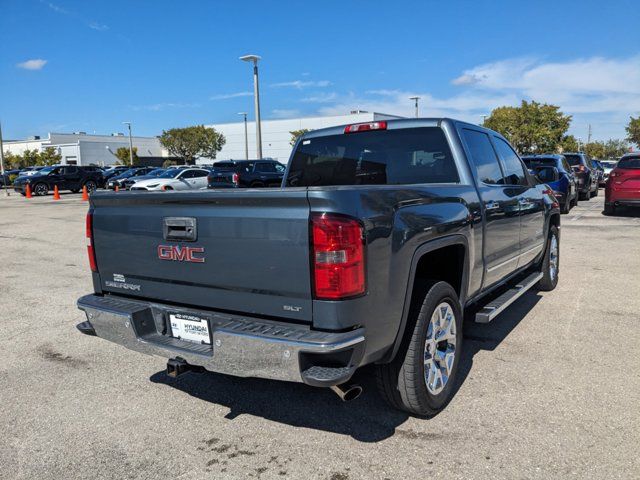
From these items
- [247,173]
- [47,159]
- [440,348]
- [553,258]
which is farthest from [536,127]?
[47,159]

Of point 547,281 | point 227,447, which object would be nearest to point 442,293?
point 227,447

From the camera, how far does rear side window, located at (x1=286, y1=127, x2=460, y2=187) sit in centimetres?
423

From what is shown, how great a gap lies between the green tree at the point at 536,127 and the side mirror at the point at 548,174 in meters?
42.4

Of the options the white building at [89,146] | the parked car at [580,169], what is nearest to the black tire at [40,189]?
the parked car at [580,169]

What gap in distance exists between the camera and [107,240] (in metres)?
3.57

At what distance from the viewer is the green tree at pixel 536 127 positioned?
148 ft

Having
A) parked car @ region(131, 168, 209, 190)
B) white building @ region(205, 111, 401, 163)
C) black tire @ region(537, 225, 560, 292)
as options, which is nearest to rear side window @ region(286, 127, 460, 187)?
black tire @ region(537, 225, 560, 292)

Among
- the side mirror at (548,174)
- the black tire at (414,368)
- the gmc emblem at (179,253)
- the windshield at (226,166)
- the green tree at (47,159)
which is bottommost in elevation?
the black tire at (414,368)

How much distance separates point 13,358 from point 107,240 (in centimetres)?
193

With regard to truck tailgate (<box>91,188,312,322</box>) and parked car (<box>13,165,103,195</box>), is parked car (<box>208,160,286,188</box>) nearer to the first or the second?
parked car (<box>13,165,103,195</box>)

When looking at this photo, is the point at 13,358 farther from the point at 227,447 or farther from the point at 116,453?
the point at 227,447

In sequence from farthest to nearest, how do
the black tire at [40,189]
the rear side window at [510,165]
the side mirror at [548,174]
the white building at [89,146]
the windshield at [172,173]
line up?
the white building at [89,146] < the black tire at [40,189] < the windshield at [172,173] < the side mirror at [548,174] < the rear side window at [510,165]

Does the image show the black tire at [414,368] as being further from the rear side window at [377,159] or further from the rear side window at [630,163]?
the rear side window at [630,163]

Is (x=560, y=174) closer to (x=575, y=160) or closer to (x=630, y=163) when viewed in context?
(x=630, y=163)
